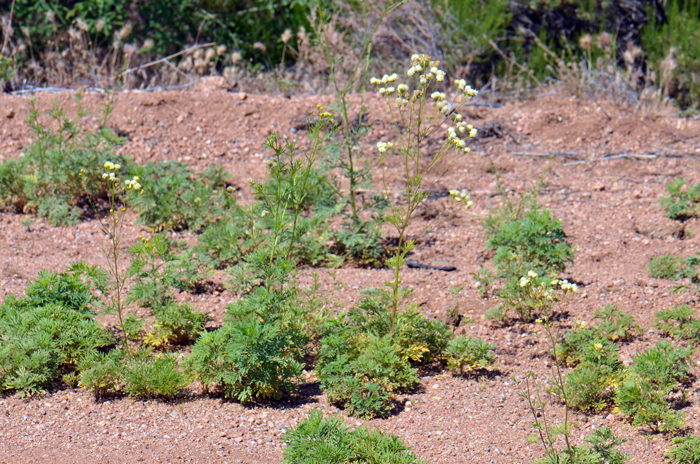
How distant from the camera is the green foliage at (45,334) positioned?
3463 millimetres

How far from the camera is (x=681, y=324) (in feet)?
13.3

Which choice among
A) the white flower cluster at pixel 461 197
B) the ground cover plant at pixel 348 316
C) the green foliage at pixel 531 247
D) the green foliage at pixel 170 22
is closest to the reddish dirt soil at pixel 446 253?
the ground cover plant at pixel 348 316

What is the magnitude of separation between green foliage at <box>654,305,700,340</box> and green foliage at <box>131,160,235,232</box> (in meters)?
2.95

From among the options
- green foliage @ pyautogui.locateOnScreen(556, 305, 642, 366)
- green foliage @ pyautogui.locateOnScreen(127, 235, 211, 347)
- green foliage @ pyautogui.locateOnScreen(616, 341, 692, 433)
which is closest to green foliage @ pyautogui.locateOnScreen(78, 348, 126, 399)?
green foliage @ pyautogui.locateOnScreen(127, 235, 211, 347)

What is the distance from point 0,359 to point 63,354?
28 centimetres

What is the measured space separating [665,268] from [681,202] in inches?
42.2

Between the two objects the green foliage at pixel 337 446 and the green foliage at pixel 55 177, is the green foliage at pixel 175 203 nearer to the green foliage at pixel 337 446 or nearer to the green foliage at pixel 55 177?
the green foliage at pixel 55 177

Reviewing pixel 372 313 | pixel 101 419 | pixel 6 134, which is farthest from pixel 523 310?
pixel 6 134

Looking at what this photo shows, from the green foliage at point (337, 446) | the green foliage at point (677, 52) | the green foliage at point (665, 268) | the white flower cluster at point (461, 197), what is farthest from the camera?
the green foliage at point (677, 52)

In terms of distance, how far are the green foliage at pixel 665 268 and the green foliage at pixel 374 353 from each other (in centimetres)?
167

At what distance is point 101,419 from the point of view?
3359mm

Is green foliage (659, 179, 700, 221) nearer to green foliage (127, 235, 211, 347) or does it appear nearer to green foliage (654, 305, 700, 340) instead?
green foliage (654, 305, 700, 340)

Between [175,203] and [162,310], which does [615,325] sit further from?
[175,203]

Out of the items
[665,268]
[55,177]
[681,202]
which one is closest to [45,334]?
[55,177]
